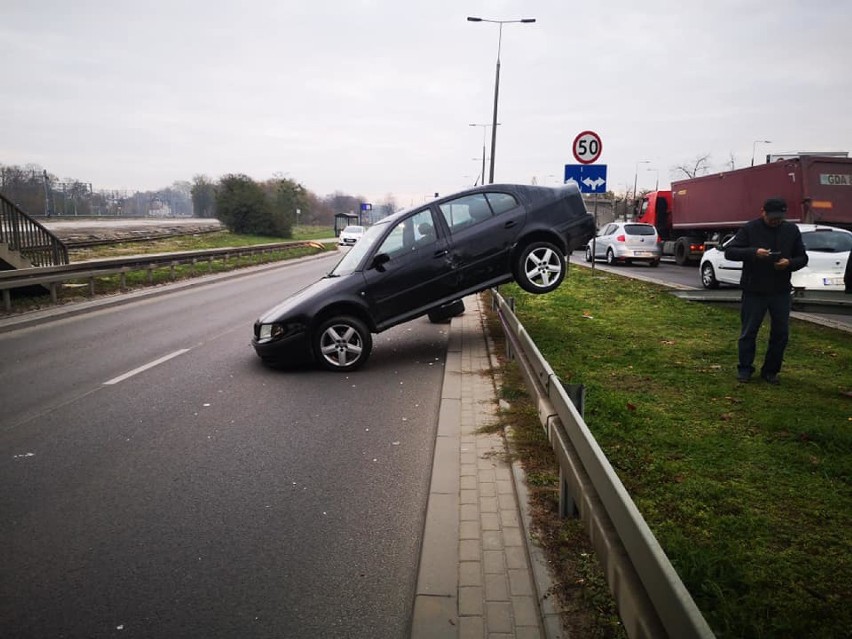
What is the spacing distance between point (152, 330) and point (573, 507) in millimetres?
9211

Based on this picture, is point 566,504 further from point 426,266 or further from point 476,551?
point 426,266

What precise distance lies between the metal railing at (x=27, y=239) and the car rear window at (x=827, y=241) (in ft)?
53.8

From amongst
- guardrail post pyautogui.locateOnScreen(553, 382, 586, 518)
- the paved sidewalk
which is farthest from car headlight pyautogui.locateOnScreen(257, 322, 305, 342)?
guardrail post pyautogui.locateOnScreen(553, 382, 586, 518)

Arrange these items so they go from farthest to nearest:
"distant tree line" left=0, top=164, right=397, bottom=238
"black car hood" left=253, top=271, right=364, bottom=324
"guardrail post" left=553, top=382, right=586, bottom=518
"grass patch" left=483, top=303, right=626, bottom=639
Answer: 1. "distant tree line" left=0, top=164, right=397, bottom=238
2. "black car hood" left=253, top=271, right=364, bottom=324
3. "guardrail post" left=553, top=382, right=586, bottom=518
4. "grass patch" left=483, top=303, right=626, bottom=639

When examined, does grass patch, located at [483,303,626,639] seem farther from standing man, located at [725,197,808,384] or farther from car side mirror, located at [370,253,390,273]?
car side mirror, located at [370,253,390,273]

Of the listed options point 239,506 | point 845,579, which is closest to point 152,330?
point 239,506

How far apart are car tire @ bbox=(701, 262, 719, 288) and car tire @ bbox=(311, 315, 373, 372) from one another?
36.7 feet

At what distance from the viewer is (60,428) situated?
18.1ft

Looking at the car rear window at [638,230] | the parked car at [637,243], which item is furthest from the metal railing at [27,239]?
the car rear window at [638,230]

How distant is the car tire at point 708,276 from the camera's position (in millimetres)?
15883

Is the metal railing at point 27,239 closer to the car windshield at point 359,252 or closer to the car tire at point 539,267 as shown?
the car windshield at point 359,252

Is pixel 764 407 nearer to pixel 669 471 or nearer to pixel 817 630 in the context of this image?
pixel 669 471

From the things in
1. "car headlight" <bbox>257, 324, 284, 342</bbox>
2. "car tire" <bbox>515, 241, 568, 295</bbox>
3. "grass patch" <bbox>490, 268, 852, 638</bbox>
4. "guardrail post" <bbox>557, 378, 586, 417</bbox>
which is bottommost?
"grass patch" <bbox>490, 268, 852, 638</bbox>

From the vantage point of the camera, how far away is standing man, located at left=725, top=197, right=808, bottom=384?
6238 millimetres
